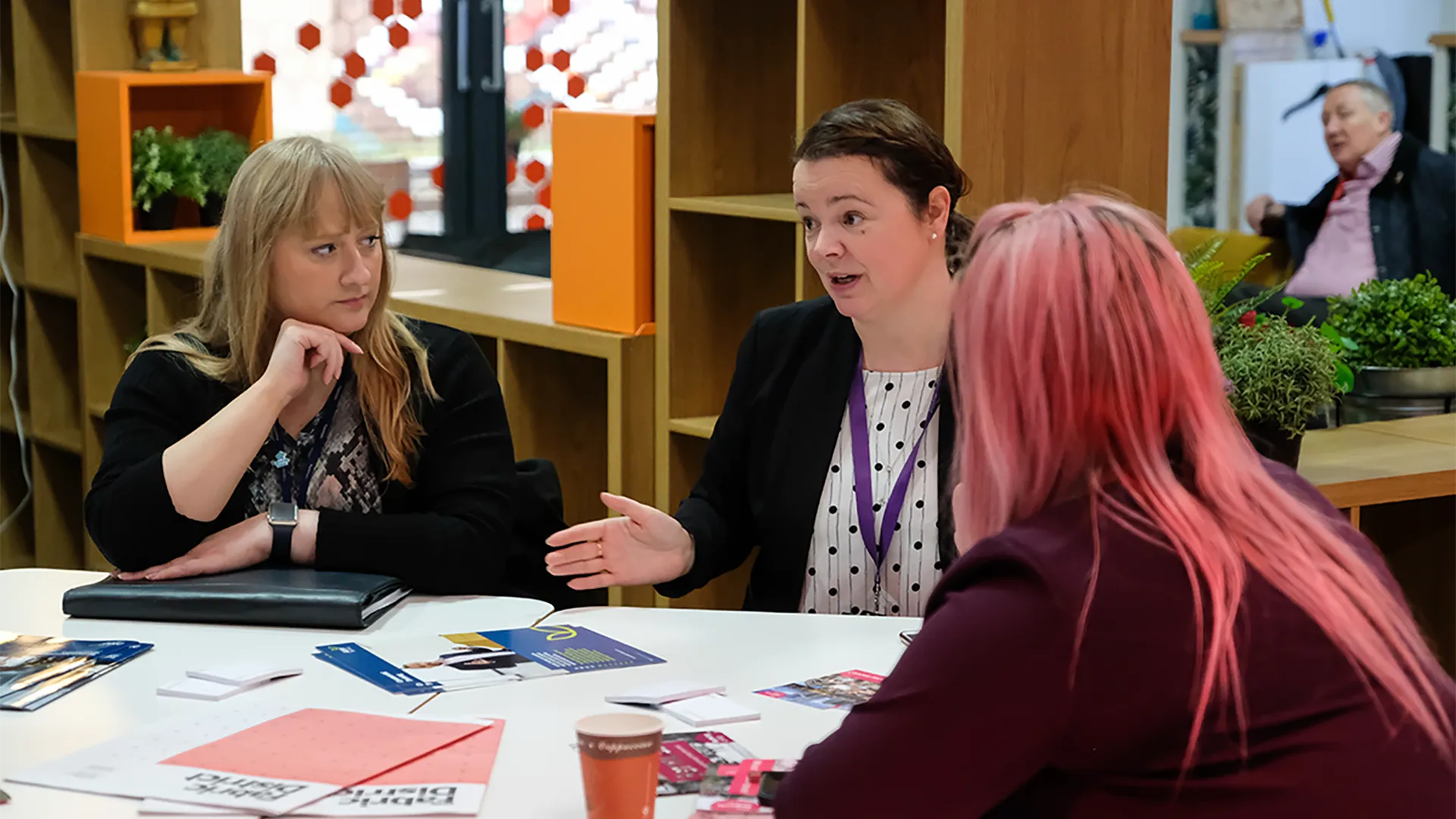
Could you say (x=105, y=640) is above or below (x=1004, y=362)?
below

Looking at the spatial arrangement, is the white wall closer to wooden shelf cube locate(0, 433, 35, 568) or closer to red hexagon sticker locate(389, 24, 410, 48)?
red hexagon sticker locate(389, 24, 410, 48)

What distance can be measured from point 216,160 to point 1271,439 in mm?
3151

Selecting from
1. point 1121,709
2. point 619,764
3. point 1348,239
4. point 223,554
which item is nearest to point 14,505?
point 223,554

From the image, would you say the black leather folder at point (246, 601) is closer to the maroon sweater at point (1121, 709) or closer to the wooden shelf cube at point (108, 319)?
the maroon sweater at point (1121, 709)

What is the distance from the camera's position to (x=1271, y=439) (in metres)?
2.57

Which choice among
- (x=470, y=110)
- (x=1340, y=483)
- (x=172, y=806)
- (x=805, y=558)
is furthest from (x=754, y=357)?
(x=470, y=110)

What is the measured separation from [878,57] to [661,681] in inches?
60.7

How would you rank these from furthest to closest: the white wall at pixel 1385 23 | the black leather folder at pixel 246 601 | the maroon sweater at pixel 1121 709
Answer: the white wall at pixel 1385 23
the black leather folder at pixel 246 601
the maroon sweater at pixel 1121 709

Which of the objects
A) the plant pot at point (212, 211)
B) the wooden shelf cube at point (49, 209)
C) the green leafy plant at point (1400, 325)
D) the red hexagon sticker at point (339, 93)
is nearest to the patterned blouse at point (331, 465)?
the green leafy plant at point (1400, 325)

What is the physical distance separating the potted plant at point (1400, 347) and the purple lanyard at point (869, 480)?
1277mm

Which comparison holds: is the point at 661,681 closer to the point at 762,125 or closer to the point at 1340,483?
the point at 1340,483

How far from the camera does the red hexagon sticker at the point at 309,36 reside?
239 inches

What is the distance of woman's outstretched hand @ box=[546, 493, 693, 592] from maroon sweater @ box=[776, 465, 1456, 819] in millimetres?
946

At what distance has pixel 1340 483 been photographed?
268cm
